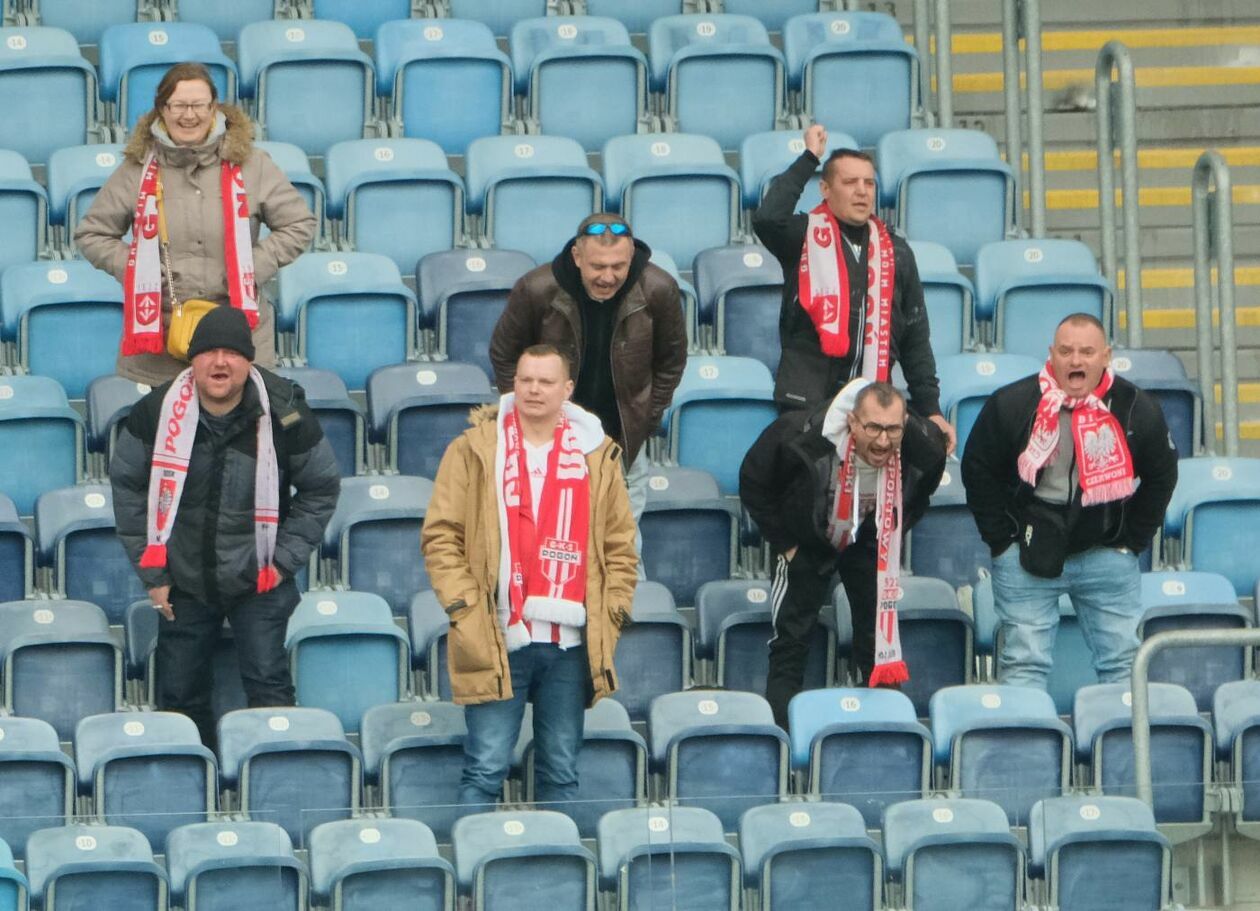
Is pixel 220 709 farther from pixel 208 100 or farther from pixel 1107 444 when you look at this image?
pixel 1107 444

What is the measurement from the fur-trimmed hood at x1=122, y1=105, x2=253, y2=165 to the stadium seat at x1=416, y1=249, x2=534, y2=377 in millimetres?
1167

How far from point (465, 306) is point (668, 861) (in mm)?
3003

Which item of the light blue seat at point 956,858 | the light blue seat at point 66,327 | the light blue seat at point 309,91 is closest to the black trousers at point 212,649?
the light blue seat at point 66,327

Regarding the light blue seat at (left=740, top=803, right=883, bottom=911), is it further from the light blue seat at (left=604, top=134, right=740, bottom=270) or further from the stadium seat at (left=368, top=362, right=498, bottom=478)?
the light blue seat at (left=604, top=134, right=740, bottom=270)

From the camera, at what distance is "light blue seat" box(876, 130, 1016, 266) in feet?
33.1

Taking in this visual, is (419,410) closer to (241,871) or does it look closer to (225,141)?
(225,141)

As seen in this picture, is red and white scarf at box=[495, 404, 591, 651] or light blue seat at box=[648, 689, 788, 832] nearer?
red and white scarf at box=[495, 404, 591, 651]

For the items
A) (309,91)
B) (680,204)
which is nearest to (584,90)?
(680,204)

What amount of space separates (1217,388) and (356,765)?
166 inches

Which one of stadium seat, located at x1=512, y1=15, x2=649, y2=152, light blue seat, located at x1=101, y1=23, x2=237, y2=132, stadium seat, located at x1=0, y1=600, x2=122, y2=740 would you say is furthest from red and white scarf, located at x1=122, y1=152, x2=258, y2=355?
stadium seat, located at x1=512, y1=15, x2=649, y2=152

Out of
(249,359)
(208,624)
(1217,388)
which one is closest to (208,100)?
(249,359)

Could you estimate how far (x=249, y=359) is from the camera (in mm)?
7484

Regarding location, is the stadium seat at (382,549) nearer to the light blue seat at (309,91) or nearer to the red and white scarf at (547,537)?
the red and white scarf at (547,537)

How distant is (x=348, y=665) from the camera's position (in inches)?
310
